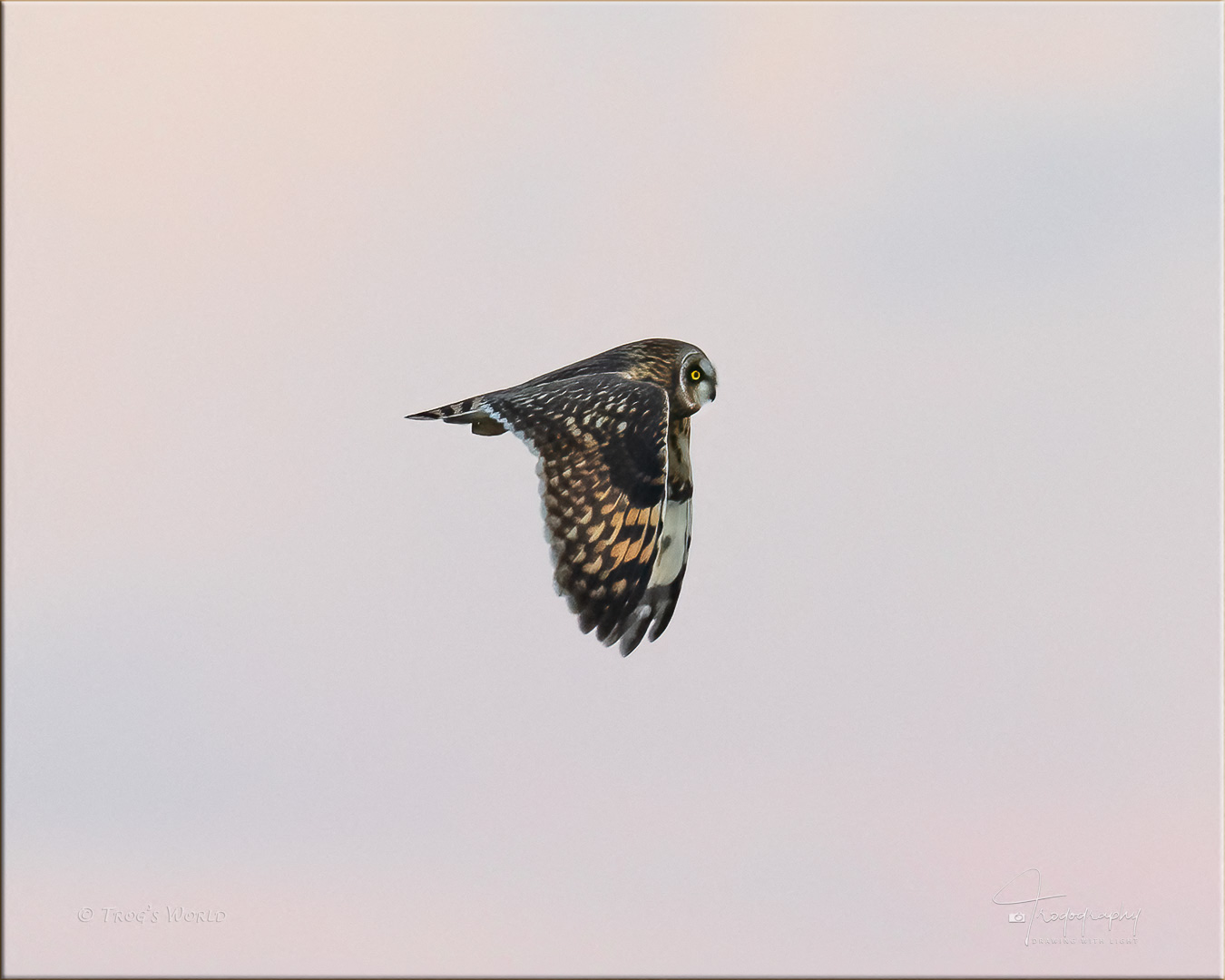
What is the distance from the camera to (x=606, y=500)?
13500 millimetres

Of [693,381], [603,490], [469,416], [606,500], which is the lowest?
[606,500]

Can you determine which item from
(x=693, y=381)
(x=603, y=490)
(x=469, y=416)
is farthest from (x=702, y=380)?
(x=603, y=490)

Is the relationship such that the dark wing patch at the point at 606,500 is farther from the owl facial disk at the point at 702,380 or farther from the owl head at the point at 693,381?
the owl facial disk at the point at 702,380

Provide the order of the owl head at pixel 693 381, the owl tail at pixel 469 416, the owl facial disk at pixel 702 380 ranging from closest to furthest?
the owl tail at pixel 469 416 < the owl head at pixel 693 381 < the owl facial disk at pixel 702 380

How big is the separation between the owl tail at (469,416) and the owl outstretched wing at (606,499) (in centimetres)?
96

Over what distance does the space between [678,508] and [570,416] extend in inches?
105

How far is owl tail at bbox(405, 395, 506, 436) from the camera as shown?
1483 centimetres

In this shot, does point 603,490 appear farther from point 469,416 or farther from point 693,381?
point 693,381

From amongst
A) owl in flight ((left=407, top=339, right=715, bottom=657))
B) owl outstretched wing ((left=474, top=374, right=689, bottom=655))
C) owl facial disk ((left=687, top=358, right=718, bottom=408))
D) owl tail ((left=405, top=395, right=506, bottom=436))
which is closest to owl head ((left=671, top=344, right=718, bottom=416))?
owl facial disk ((left=687, top=358, right=718, bottom=408))

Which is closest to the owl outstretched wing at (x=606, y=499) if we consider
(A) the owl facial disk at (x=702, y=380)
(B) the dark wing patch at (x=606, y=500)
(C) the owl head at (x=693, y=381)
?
(B) the dark wing patch at (x=606, y=500)

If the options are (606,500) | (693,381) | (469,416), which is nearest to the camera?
(606,500)

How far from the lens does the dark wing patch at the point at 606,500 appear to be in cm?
1330

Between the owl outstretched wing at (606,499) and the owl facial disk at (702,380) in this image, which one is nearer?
the owl outstretched wing at (606,499)

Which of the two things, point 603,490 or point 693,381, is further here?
point 693,381
